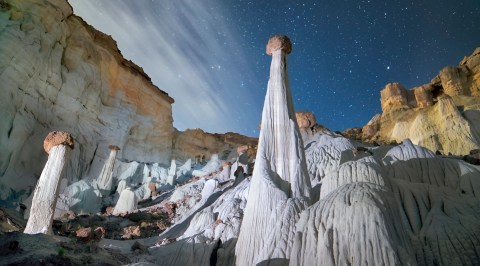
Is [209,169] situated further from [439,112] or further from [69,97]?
[439,112]

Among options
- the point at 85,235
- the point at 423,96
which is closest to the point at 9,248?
the point at 85,235

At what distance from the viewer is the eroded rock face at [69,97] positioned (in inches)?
787

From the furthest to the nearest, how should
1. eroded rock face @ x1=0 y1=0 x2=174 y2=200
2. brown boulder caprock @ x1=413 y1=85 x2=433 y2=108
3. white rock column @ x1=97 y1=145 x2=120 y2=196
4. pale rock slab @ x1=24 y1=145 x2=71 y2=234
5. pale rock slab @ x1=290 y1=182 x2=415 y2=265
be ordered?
brown boulder caprock @ x1=413 y1=85 x2=433 y2=108, white rock column @ x1=97 y1=145 x2=120 y2=196, eroded rock face @ x1=0 y1=0 x2=174 y2=200, pale rock slab @ x1=24 y1=145 x2=71 y2=234, pale rock slab @ x1=290 y1=182 x2=415 y2=265

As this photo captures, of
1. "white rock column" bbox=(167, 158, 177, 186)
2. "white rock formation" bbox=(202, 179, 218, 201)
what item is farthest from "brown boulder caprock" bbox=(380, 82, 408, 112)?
"white rock formation" bbox=(202, 179, 218, 201)

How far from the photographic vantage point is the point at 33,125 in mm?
21672

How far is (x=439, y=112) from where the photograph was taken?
27000mm

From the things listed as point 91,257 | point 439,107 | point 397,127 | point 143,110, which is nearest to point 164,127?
point 143,110

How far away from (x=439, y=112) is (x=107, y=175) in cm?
2701

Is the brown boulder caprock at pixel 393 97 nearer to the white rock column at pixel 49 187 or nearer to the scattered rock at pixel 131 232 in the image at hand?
the scattered rock at pixel 131 232

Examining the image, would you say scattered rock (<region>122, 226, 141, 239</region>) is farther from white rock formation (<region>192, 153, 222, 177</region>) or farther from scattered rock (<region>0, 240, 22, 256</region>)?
white rock formation (<region>192, 153, 222, 177</region>)

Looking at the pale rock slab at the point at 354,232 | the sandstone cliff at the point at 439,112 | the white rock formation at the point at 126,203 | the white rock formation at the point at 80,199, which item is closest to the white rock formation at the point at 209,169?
the white rock formation at the point at 80,199

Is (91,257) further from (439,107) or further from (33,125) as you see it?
(439,107)

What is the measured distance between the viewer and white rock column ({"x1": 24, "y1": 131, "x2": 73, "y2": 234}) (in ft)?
30.9

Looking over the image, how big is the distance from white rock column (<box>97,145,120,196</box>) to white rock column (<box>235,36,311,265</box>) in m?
18.2
